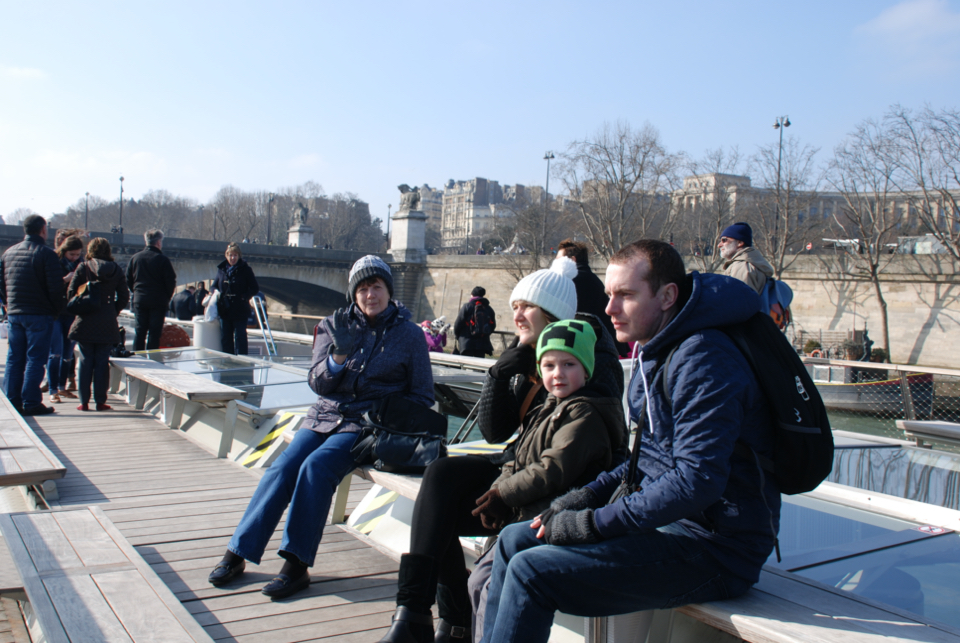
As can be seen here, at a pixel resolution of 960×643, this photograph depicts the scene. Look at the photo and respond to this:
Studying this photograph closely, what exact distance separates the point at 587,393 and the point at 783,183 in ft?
102

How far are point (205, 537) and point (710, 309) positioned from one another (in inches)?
115

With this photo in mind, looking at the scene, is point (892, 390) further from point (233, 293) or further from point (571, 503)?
point (571, 503)

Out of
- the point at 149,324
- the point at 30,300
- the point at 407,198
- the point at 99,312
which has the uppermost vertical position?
the point at 407,198

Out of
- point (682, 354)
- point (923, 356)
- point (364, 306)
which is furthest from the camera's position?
point (923, 356)

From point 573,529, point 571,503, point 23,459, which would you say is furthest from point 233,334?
point 573,529

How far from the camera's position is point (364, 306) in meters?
3.81

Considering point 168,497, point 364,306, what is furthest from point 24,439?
point 364,306

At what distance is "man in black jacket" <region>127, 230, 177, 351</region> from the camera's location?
8.63 m

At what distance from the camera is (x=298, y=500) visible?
3271mm

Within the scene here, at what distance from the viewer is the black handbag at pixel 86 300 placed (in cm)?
696

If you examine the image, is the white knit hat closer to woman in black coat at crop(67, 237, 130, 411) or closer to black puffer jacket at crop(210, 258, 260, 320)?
woman in black coat at crop(67, 237, 130, 411)

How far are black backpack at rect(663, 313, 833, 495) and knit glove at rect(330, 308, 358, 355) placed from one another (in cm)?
210

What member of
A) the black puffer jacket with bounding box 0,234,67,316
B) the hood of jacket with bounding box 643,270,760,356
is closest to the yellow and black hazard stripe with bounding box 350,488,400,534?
the hood of jacket with bounding box 643,270,760,356

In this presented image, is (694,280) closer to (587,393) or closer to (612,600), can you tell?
(587,393)
